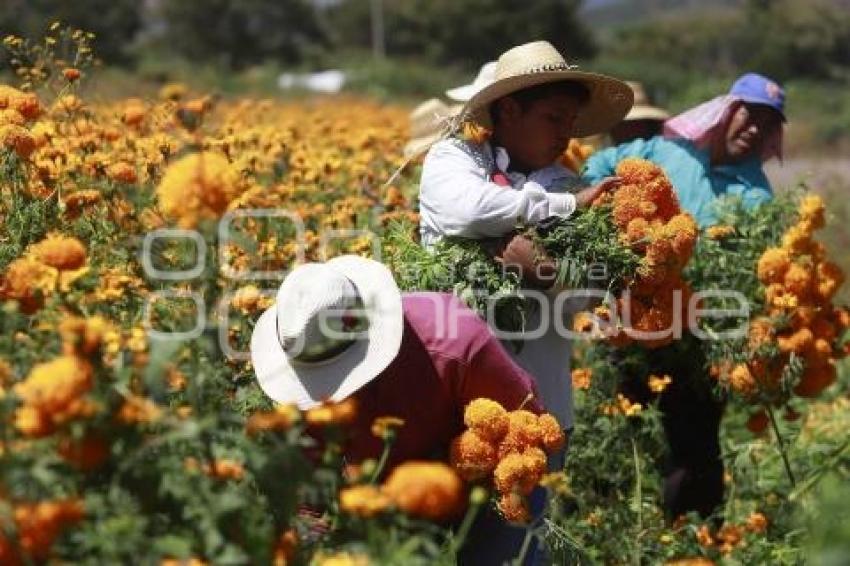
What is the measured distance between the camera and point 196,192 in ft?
6.52

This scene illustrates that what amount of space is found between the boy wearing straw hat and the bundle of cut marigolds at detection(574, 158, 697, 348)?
77 millimetres

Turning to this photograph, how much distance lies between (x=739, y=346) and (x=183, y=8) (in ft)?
143

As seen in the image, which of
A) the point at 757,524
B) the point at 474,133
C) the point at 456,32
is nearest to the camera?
the point at 474,133

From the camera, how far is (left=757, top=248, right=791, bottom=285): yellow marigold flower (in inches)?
151

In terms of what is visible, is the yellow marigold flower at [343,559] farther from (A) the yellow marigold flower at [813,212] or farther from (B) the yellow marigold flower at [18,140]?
(A) the yellow marigold flower at [813,212]

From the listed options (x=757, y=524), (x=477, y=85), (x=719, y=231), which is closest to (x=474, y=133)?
(x=477, y=85)

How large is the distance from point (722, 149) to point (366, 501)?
9.07 ft

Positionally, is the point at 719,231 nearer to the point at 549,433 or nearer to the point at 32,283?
the point at 549,433

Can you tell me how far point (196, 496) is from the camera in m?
1.84

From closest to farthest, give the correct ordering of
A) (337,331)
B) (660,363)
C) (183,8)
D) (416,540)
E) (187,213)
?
(416,540) < (187,213) < (337,331) < (660,363) < (183,8)

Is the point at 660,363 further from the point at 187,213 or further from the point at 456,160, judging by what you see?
the point at 187,213

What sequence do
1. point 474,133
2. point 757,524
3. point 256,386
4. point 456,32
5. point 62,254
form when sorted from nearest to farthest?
point 62,254, point 256,386, point 474,133, point 757,524, point 456,32

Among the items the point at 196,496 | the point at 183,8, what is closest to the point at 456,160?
the point at 196,496

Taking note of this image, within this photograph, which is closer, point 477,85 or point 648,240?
point 648,240
